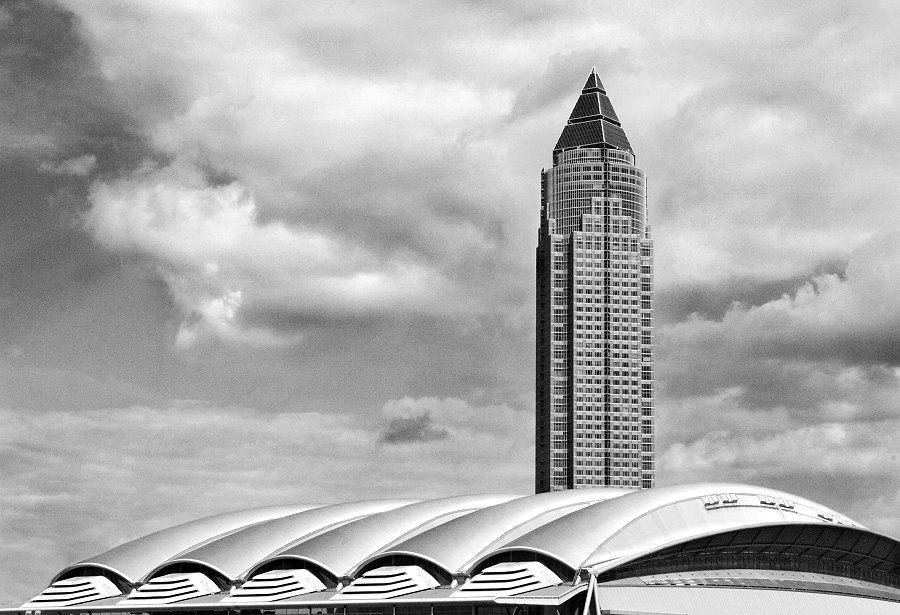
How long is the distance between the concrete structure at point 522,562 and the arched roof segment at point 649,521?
5.5 inches

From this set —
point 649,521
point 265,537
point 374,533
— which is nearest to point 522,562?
point 649,521

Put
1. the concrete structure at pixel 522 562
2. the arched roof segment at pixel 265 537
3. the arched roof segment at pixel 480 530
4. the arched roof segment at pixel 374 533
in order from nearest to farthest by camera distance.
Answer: the concrete structure at pixel 522 562 < the arched roof segment at pixel 480 530 < the arched roof segment at pixel 374 533 < the arched roof segment at pixel 265 537

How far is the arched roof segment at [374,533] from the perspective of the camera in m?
114

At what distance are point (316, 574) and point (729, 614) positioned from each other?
1326 inches

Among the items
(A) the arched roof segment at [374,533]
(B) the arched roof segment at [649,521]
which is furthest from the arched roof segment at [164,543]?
(B) the arched roof segment at [649,521]

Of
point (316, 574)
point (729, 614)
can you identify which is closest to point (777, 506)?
point (729, 614)

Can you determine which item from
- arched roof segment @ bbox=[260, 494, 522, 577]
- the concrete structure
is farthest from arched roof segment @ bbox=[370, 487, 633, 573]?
arched roof segment @ bbox=[260, 494, 522, 577]

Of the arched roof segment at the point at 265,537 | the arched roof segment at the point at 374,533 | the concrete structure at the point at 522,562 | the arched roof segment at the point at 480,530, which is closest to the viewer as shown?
the concrete structure at the point at 522,562

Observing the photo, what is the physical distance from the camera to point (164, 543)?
4963 inches

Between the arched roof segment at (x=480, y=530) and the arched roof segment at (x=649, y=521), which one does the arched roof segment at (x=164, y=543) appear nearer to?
the arched roof segment at (x=480, y=530)

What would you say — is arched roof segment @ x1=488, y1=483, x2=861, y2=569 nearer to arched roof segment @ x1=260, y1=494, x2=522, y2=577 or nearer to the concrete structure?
the concrete structure

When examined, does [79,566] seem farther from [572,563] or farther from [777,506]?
[777,506]

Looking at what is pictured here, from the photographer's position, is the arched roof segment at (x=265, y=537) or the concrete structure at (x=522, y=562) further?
the arched roof segment at (x=265, y=537)

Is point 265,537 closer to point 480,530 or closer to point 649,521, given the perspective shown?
point 480,530
